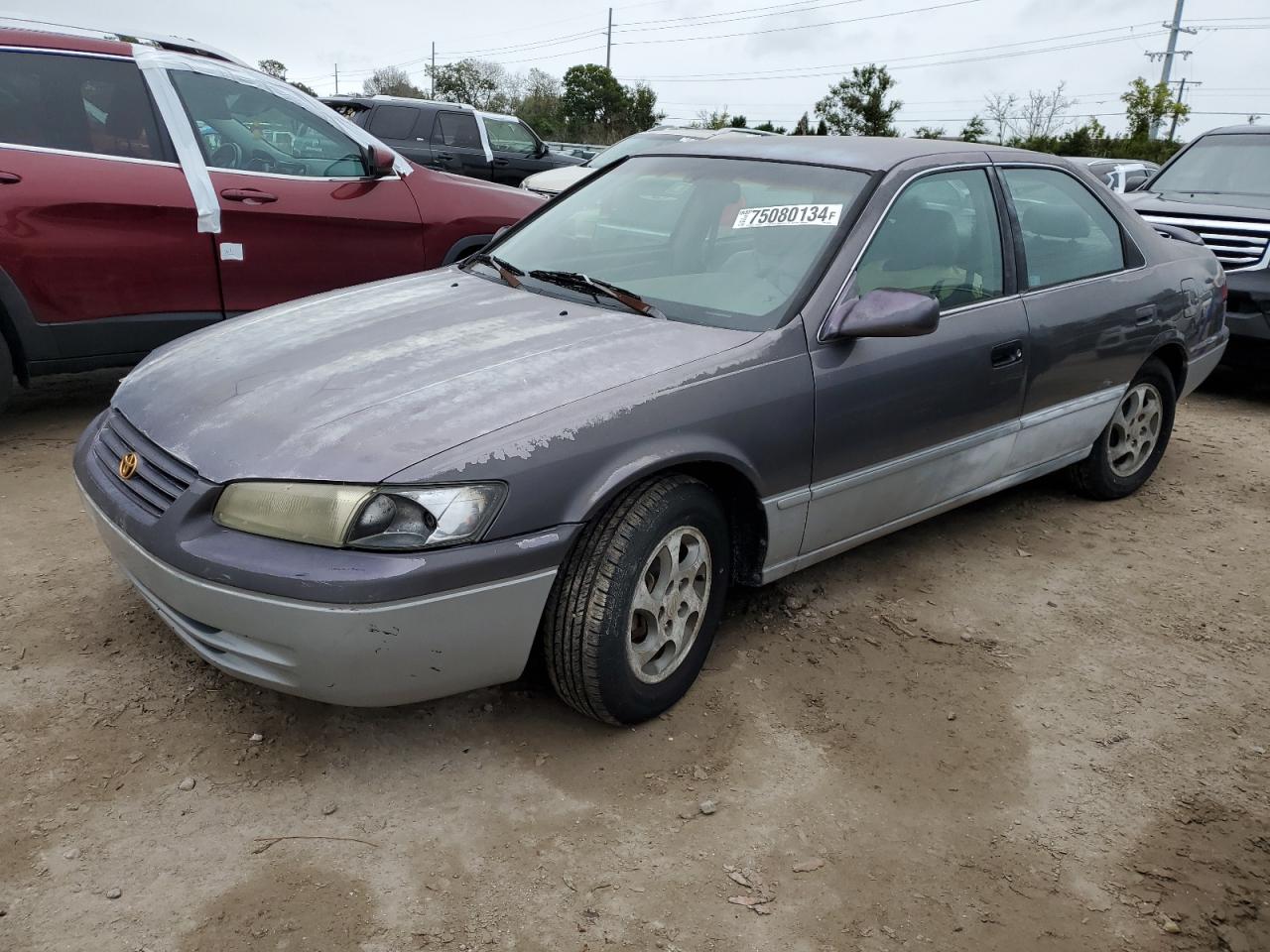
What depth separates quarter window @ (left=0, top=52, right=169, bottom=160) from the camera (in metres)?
4.53

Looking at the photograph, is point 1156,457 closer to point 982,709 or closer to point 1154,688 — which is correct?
point 1154,688

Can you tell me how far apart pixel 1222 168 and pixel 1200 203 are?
74cm

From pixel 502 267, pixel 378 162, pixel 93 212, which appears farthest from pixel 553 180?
pixel 502 267

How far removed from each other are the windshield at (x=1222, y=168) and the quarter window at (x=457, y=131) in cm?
914

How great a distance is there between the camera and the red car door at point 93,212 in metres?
4.47

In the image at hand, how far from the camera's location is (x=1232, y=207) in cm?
737

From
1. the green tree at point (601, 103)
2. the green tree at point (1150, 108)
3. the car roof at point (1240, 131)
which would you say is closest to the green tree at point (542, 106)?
the green tree at point (601, 103)

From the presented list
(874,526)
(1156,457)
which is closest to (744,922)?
(874,526)

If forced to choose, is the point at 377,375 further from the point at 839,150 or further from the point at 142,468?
the point at 839,150

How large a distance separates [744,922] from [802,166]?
2429 millimetres

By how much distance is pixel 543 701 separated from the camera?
2.96m

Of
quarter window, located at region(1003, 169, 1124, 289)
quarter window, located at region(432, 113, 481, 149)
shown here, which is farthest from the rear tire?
quarter window, located at region(432, 113, 481, 149)

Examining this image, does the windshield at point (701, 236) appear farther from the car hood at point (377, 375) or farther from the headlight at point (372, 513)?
the headlight at point (372, 513)

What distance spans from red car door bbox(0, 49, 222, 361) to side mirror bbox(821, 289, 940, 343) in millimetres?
3299
